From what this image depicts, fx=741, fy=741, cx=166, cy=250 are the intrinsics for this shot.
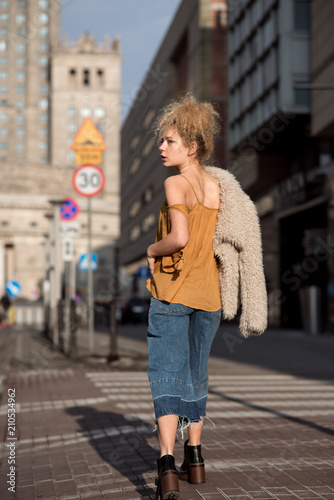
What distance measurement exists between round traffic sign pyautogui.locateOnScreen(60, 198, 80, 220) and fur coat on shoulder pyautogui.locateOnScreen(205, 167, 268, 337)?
13904mm

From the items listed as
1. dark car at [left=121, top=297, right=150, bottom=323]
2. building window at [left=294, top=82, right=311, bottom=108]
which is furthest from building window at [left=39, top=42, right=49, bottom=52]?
building window at [left=294, top=82, right=311, bottom=108]

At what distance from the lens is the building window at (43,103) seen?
135875 millimetres

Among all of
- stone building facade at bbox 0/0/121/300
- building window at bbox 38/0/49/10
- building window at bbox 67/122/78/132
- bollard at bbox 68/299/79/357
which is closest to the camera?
bollard at bbox 68/299/79/357

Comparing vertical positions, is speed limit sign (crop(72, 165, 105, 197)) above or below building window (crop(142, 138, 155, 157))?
below

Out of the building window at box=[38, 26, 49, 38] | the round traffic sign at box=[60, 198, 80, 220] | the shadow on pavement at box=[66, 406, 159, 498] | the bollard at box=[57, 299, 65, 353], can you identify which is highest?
the building window at box=[38, 26, 49, 38]

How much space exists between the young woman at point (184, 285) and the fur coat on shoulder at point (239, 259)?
19mm

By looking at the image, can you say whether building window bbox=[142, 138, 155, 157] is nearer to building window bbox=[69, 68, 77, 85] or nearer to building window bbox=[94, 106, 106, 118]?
building window bbox=[94, 106, 106, 118]

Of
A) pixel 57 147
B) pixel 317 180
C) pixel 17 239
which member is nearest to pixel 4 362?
pixel 317 180

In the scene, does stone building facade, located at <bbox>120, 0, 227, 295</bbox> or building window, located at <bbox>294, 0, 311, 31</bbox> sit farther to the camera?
stone building facade, located at <bbox>120, 0, 227, 295</bbox>

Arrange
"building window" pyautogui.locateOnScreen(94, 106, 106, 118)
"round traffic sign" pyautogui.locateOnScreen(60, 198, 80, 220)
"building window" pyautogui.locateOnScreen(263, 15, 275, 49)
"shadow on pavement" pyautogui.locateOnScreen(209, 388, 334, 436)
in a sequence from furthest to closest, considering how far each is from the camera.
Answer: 1. "building window" pyautogui.locateOnScreen(94, 106, 106, 118)
2. "building window" pyautogui.locateOnScreen(263, 15, 275, 49)
3. "round traffic sign" pyautogui.locateOnScreen(60, 198, 80, 220)
4. "shadow on pavement" pyautogui.locateOnScreen(209, 388, 334, 436)

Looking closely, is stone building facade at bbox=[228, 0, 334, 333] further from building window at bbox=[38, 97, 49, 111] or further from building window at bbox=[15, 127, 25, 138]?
building window at bbox=[38, 97, 49, 111]

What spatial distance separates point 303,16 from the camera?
2498cm

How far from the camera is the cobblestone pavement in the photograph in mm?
3918

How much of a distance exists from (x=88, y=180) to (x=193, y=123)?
1034 centimetres
